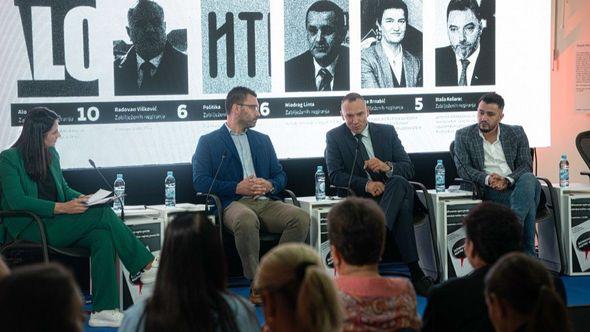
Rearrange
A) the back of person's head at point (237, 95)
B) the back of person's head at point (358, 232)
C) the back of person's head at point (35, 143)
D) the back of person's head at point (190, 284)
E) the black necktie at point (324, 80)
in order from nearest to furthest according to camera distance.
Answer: the back of person's head at point (190, 284)
the back of person's head at point (358, 232)
the back of person's head at point (35, 143)
the back of person's head at point (237, 95)
the black necktie at point (324, 80)

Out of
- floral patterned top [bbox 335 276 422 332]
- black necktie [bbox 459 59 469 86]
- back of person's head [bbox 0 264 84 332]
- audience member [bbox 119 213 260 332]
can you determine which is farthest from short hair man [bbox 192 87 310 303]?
back of person's head [bbox 0 264 84 332]

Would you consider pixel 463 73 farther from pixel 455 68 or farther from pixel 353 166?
pixel 353 166

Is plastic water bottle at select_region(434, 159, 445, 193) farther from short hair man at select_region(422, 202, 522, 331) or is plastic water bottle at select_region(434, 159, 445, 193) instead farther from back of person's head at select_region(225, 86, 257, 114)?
short hair man at select_region(422, 202, 522, 331)

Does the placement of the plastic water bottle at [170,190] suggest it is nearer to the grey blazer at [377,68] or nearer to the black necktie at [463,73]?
the grey blazer at [377,68]

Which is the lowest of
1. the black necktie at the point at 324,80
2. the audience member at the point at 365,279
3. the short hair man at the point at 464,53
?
the audience member at the point at 365,279

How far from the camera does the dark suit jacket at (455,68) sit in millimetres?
6832

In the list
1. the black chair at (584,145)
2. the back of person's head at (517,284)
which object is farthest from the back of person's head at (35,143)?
the black chair at (584,145)

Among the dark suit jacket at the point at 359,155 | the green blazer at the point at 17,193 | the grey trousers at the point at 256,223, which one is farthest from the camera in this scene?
the dark suit jacket at the point at 359,155

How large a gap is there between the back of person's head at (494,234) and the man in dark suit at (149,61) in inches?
143

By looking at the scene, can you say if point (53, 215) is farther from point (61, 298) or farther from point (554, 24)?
point (554, 24)

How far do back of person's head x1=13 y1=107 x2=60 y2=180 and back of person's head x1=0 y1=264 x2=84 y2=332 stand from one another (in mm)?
3519

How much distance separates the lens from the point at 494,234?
2.82 m

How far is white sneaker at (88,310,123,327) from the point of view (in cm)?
498

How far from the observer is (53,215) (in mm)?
5008
